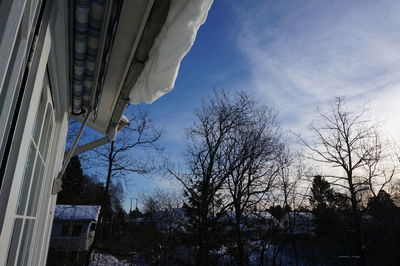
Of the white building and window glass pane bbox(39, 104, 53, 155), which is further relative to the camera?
the white building

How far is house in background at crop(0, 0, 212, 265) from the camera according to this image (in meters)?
0.54

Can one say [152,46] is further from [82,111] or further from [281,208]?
[281,208]

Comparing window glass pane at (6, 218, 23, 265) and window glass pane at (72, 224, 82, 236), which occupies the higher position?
window glass pane at (6, 218, 23, 265)

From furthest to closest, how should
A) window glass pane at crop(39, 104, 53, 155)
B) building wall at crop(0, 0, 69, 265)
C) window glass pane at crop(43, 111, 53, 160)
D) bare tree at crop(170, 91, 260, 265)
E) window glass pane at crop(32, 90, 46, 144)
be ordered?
bare tree at crop(170, 91, 260, 265)
window glass pane at crop(43, 111, 53, 160)
window glass pane at crop(39, 104, 53, 155)
window glass pane at crop(32, 90, 46, 144)
building wall at crop(0, 0, 69, 265)

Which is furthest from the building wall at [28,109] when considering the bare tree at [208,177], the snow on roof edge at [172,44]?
the bare tree at [208,177]

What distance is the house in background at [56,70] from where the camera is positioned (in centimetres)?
54

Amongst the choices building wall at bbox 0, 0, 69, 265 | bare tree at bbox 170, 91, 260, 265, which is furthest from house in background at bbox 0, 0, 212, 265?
bare tree at bbox 170, 91, 260, 265

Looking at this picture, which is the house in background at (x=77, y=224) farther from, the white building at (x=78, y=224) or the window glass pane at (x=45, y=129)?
the window glass pane at (x=45, y=129)

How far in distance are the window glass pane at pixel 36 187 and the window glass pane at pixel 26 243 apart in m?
0.05

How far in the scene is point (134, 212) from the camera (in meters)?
22.3

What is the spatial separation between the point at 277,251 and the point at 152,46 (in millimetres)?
12820

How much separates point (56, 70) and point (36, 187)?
2.23 ft

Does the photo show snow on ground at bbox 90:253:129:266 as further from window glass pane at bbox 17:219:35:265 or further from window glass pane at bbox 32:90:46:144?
window glass pane at bbox 32:90:46:144

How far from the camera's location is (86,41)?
1233 millimetres
